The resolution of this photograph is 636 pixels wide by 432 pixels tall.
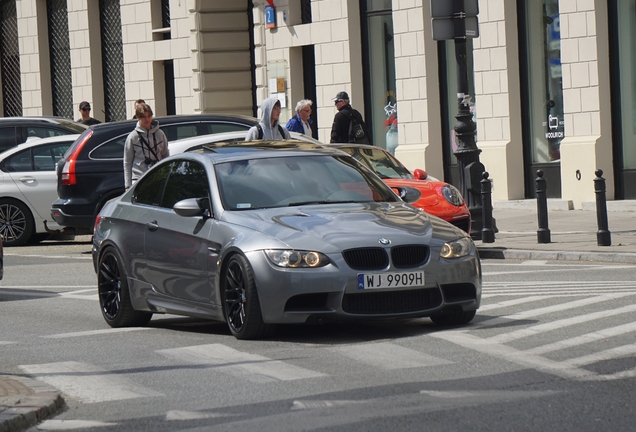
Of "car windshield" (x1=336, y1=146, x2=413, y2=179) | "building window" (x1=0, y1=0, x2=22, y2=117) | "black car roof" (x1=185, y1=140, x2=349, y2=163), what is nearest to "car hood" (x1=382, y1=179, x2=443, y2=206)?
"car windshield" (x1=336, y1=146, x2=413, y2=179)

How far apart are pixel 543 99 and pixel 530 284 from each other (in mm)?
11158

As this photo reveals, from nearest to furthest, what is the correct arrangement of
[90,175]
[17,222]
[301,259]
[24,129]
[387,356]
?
[387,356] < [301,259] < [90,175] < [17,222] < [24,129]

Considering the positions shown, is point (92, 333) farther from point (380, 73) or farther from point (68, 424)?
point (380, 73)

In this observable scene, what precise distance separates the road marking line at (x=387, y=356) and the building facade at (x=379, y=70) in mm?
12163

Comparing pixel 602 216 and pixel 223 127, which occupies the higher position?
pixel 223 127

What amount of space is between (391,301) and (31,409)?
297 centimetres

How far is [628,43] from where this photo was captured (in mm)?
21250

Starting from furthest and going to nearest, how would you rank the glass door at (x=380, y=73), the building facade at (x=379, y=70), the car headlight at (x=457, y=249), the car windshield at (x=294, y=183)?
the glass door at (x=380, y=73)
the building facade at (x=379, y=70)
the car windshield at (x=294, y=183)
the car headlight at (x=457, y=249)

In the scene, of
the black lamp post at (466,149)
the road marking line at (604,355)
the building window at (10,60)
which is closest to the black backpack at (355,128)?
the black lamp post at (466,149)

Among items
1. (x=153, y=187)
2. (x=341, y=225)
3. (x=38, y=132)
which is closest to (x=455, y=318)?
(x=341, y=225)

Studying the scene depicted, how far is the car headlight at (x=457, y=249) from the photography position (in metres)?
9.08

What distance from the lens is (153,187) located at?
420 inches

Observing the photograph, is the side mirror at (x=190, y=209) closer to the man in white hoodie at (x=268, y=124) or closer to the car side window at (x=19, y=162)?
the man in white hoodie at (x=268, y=124)

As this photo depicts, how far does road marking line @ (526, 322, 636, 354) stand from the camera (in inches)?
320
